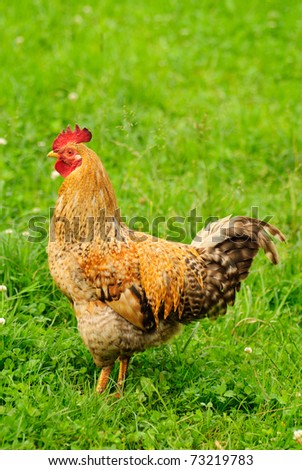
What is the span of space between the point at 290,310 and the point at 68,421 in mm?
2221

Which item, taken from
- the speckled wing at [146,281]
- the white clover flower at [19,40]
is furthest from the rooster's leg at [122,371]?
the white clover flower at [19,40]

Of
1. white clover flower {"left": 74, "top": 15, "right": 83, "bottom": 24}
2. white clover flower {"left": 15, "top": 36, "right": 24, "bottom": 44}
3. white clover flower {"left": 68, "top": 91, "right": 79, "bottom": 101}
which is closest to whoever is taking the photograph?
white clover flower {"left": 68, "top": 91, "right": 79, "bottom": 101}

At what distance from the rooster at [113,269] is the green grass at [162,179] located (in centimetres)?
40

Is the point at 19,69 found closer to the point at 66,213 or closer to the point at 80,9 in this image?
→ the point at 80,9

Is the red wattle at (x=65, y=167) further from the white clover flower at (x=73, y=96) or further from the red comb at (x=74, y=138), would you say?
the white clover flower at (x=73, y=96)

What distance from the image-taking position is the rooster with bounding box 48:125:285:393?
13.9 ft

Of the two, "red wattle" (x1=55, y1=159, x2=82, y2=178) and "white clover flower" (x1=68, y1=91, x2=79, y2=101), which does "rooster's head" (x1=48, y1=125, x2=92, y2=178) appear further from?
"white clover flower" (x1=68, y1=91, x2=79, y2=101)

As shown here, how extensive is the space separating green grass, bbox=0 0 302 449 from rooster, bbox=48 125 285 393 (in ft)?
1.32

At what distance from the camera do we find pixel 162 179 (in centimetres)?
662

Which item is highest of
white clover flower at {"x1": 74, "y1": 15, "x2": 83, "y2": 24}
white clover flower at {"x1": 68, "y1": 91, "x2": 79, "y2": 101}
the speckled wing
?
white clover flower at {"x1": 74, "y1": 15, "x2": 83, "y2": 24}

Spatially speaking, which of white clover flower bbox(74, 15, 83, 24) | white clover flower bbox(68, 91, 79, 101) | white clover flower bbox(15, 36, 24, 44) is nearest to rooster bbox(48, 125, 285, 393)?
white clover flower bbox(68, 91, 79, 101)

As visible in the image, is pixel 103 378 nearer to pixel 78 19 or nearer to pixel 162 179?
pixel 162 179

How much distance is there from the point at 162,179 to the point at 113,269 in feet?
Answer: 8.23

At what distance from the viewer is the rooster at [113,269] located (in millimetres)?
4234
